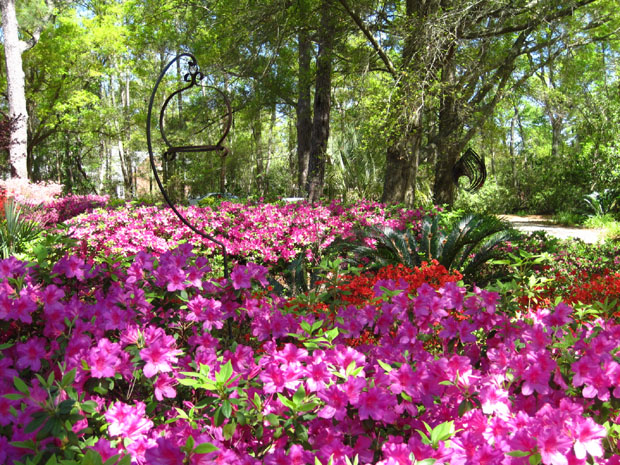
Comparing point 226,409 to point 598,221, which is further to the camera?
point 598,221

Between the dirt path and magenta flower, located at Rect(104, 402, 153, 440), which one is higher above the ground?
magenta flower, located at Rect(104, 402, 153, 440)

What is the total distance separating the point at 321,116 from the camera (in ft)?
32.5

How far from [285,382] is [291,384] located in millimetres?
18

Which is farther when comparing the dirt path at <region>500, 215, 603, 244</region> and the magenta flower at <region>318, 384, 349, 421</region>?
the dirt path at <region>500, 215, 603, 244</region>

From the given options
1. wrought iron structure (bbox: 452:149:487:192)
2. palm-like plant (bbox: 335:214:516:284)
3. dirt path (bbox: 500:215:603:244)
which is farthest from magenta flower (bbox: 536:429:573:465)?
wrought iron structure (bbox: 452:149:487:192)

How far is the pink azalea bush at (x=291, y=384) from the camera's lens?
975mm

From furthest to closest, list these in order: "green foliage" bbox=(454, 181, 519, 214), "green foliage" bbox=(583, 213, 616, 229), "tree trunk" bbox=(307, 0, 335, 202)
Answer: "green foliage" bbox=(454, 181, 519, 214) → "green foliage" bbox=(583, 213, 616, 229) → "tree trunk" bbox=(307, 0, 335, 202)

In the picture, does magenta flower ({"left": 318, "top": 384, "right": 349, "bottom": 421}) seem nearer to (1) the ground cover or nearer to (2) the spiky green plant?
(1) the ground cover

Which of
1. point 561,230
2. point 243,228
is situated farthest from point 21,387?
point 561,230

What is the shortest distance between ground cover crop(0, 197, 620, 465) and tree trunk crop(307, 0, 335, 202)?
7382 millimetres

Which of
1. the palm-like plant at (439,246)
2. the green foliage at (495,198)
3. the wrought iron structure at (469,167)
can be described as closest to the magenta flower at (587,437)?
the palm-like plant at (439,246)

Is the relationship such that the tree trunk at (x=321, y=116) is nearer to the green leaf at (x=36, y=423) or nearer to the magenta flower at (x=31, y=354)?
the magenta flower at (x=31, y=354)

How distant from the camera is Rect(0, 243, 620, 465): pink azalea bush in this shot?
3.20ft

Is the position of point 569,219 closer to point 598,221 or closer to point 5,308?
point 598,221
